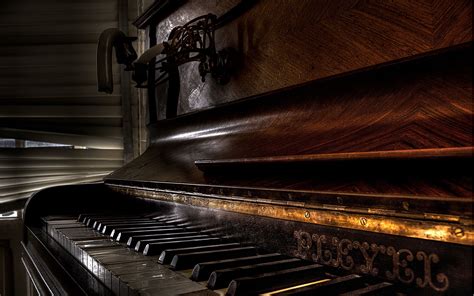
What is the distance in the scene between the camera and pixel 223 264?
1156 mm

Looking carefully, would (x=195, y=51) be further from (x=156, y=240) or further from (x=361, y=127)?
(x=361, y=127)

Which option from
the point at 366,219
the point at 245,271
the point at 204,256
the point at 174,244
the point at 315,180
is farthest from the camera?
the point at 174,244

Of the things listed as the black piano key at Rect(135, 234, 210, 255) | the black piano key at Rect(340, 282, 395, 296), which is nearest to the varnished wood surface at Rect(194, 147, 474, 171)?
the black piano key at Rect(340, 282, 395, 296)

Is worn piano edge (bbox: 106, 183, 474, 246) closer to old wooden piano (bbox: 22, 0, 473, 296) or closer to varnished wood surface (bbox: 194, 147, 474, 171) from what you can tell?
old wooden piano (bbox: 22, 0, 473, 296)

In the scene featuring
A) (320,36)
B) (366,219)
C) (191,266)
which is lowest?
(191,266)

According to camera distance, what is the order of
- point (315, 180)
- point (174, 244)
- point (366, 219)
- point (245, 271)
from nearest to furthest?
point (366, 219)
point (245, 271)
point (315, 180)
point (174, 244)

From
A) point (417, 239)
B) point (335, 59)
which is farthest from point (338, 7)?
point (417, 239)

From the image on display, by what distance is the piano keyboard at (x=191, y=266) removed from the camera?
3.07ft

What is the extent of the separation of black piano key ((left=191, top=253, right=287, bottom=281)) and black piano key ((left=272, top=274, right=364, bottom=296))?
247 millimetres

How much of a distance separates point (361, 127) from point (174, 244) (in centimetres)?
73

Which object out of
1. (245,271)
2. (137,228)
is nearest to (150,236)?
(137,228)

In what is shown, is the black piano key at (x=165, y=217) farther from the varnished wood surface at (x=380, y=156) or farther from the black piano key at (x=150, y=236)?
the varnished wood surface at (x=380, y=156)

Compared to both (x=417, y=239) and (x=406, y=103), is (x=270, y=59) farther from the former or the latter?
(x=417, y=239)

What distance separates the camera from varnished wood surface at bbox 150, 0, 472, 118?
1.14 metres
